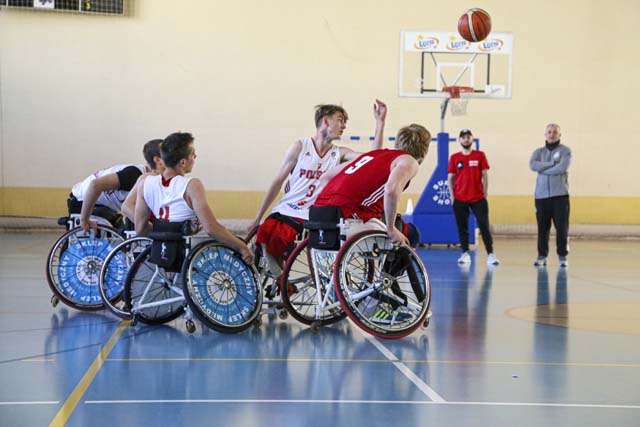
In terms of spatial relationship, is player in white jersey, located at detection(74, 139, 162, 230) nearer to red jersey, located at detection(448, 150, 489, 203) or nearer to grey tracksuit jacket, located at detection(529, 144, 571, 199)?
red jersey, located at detection(448, 150, 489, 203)

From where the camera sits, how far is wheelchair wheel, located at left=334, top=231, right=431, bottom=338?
4.25 m

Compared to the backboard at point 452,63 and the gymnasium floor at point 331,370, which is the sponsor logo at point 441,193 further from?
the gymnasium floor at point 331,370

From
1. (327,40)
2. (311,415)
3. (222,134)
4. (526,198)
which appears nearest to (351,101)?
(327,40)

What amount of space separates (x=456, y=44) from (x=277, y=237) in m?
9.12

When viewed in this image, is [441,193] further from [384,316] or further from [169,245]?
[169,245]

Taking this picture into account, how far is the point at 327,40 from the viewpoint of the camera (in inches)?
535

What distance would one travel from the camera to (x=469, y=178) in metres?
8.70

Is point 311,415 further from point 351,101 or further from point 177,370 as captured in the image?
point 351,101

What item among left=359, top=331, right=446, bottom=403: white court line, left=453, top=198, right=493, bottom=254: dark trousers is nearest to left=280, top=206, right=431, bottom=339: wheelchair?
left=359, top=331, right=446, bottom=403: white court line

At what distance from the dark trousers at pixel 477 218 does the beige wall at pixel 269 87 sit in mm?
4659

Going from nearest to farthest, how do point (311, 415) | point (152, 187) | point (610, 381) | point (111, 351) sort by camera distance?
point (311, 415) → point (610, 381) → point (111, 351) → point (152, 187)

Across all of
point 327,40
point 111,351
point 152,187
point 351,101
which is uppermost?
point 327,40

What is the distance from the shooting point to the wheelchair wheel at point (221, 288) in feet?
14.3

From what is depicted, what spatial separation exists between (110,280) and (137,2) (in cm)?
941
